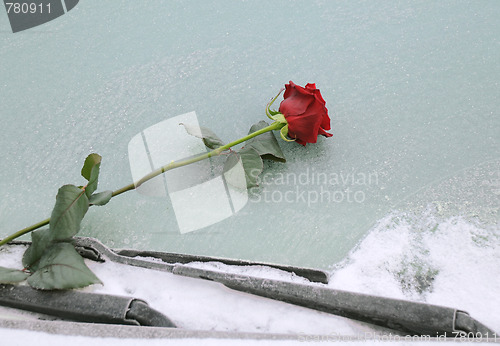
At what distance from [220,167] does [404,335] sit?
0.25m

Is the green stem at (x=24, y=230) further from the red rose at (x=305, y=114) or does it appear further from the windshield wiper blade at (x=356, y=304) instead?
the red rose at (x=305, y=114)

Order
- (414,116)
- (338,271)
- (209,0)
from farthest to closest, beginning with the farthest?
1. (209,0)
2. (414,116)
3. (338,271)

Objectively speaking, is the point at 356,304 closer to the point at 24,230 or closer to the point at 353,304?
the point at 353,304

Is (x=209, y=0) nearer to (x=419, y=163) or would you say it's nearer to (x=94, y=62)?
(x=94, y=62)

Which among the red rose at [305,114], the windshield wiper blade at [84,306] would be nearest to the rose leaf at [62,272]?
the windshield wiper blade at [84,306]

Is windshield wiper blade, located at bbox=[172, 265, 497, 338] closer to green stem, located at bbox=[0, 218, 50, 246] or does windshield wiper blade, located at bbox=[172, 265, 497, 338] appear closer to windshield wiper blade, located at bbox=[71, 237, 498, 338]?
windshield wiper blade, located at bbox=[71, 237, 498, 338]

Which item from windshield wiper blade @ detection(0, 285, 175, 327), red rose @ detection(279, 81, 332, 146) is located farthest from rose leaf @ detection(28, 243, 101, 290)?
red rose @ detection(279, 81, 332, 146)

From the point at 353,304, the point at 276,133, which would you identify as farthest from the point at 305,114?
the point at 353,304

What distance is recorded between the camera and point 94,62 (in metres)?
0.67

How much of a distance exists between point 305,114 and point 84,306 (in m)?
0.27

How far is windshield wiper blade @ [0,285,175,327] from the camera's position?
38cm

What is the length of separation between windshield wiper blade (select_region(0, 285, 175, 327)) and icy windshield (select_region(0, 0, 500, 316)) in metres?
0.09

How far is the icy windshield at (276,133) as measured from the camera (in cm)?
48

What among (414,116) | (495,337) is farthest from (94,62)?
(495,337)
